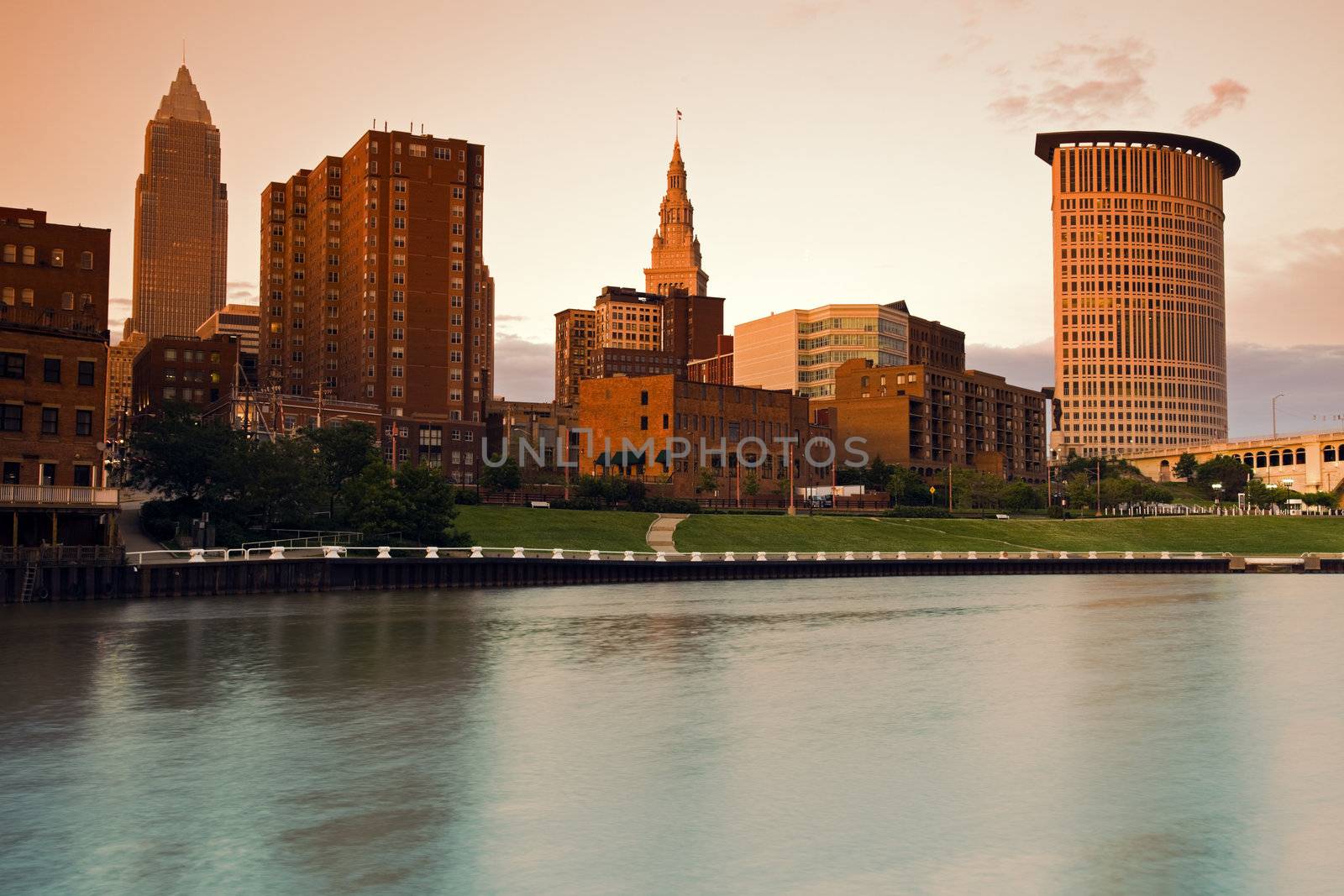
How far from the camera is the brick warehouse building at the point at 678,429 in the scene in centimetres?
17512

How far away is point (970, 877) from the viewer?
21.5 metres

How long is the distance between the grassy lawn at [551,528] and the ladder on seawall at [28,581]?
143ft

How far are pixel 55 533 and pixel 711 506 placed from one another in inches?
3433

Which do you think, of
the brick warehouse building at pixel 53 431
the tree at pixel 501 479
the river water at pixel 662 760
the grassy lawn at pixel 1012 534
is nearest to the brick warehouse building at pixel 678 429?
the tree at pixel 501 479

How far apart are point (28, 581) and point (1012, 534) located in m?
111

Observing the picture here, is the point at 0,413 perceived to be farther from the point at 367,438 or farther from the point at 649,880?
the point at 649,880

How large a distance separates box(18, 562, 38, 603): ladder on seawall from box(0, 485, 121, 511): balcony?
6280 millimetres

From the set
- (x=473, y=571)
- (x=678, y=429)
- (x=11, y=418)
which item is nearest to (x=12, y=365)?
(x=11, y=418)

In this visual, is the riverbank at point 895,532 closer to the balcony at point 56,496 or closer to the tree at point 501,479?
the tree at point 501,479

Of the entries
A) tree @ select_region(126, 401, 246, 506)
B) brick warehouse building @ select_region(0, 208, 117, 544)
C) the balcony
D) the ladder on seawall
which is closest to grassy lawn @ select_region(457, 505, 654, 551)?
tree @ select_region(126, 401, 246, 506)

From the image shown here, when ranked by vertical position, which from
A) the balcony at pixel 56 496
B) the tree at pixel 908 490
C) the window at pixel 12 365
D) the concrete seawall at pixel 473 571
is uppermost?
the window at pixel 12 365

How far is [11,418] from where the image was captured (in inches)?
3081

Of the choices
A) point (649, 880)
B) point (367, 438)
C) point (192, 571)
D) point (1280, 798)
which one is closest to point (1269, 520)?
point (367, 438)

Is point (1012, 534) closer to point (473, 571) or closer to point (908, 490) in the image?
point (908, 490)
